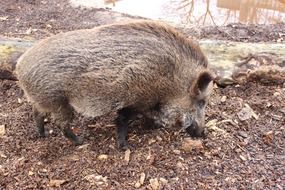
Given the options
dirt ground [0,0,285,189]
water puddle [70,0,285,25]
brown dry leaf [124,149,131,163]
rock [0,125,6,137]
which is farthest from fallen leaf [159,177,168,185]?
water puddle [70,0,285,25]

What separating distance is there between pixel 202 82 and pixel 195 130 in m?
0.49

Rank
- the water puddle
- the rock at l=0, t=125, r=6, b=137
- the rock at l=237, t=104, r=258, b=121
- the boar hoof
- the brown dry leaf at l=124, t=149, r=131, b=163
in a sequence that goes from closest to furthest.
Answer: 1. the brown dry leaf at l=124, t=149, r=131, b=163
2. the boar hoof
3. the rock at l=0, t=125, r=6, b=137
4. the rock at l=237, t=104, r=258, b=121
5. the water puddle

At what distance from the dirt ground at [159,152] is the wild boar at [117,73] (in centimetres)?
25

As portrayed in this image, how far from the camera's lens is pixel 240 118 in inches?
171

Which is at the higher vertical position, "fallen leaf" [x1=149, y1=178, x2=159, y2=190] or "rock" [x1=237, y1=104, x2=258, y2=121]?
"rock" [x1=237, y1=104, x2=258, y2=121]

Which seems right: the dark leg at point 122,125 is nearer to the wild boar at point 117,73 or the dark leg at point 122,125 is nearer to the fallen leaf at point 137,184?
the wild boar at point 117,73

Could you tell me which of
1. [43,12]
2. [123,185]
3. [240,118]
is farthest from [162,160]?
[43,12]

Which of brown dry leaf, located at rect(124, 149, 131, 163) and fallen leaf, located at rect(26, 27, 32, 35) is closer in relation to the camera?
brown dry leaf, located at rect(124, 149, 131, 163)

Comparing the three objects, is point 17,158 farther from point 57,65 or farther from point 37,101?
point 57,65

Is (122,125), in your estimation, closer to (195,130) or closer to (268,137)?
(195,130)

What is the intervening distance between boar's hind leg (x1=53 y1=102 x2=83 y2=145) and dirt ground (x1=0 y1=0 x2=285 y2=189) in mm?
92

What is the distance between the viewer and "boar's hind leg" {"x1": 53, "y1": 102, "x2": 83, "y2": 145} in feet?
12.7

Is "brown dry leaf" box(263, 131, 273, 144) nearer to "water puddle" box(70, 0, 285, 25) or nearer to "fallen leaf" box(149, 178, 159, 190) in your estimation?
"fallen leaf" box(149, 178, 159, 190)

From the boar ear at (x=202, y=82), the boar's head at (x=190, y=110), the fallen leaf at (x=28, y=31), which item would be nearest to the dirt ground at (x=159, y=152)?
the boar's head at (x=190, y=110)
